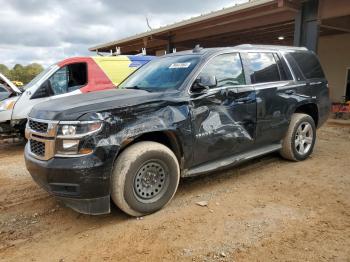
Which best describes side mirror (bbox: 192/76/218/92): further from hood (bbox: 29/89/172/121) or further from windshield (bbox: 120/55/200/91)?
hood (bbox: 29/89/172/121)

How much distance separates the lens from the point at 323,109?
6.10 m

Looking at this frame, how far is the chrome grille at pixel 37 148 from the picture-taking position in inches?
142

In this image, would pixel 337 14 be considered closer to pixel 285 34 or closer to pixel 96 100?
pixel 285 34

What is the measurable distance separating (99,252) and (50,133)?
1291 millimetres

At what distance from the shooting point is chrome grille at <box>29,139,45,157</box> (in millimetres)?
3618

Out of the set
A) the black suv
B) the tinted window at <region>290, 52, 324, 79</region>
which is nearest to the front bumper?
the black suv

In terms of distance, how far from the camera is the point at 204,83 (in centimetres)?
412

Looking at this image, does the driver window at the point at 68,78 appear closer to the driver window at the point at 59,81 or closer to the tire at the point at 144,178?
the driver window at the point at 59,81

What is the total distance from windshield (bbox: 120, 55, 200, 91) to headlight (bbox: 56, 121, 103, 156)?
3.91ft

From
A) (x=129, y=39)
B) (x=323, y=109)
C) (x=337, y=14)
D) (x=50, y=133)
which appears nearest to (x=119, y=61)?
(x=323, y=109)

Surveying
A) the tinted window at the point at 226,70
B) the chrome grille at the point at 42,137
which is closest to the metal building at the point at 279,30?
the tinted window at the point at 226,70

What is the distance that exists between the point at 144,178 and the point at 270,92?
2411mm

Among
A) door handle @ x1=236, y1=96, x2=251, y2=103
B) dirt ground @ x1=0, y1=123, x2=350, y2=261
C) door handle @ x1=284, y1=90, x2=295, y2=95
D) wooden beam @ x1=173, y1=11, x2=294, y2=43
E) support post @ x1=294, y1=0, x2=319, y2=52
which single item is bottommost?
dirt ground @ x1=0, y1=123, x2=350, y2=261

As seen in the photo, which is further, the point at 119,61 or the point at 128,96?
the point at 119,61
